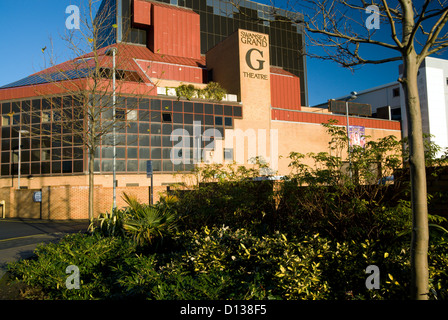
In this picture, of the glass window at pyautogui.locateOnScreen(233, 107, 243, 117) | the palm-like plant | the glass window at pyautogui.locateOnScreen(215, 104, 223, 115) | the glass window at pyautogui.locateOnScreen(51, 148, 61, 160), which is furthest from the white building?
the palm-like plant

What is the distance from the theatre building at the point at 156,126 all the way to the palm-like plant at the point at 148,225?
13.5 m

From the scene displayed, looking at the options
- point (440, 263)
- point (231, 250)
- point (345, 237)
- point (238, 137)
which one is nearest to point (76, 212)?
point (238, 137)

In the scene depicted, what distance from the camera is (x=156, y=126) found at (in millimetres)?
27766

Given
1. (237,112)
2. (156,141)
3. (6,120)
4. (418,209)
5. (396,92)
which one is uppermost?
(396,92)

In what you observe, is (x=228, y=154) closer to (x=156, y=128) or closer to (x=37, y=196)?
(x=156, y=128)

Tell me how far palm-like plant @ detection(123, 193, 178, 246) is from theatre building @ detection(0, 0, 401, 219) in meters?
13.5

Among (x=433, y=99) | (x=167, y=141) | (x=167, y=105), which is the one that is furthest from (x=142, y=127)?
(x=433, y=99)

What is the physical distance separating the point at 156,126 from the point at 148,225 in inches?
808

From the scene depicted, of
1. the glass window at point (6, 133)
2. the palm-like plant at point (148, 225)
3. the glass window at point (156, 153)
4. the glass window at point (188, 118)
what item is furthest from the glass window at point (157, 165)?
the palm-like plant at point (148, 225)

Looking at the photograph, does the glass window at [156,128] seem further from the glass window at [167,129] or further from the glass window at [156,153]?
the glass window at [156,153]

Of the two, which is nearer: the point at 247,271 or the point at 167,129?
the point at 247,271

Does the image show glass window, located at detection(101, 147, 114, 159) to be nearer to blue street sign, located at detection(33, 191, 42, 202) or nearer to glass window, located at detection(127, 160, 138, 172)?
glass window, located at detection(127, 160, 138, 172)

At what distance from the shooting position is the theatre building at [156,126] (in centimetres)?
2391
